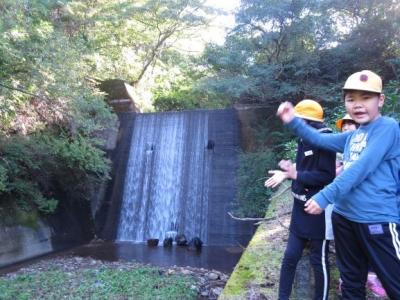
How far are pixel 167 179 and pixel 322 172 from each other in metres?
8.06

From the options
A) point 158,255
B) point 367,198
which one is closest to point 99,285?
point 158,255

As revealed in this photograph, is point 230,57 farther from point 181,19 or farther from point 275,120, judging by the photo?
point 181,19

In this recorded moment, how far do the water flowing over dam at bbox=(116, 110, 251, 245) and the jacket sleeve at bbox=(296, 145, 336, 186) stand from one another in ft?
22.0

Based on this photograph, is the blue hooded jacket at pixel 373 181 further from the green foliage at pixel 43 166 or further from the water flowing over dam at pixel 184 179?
the water flowing over dam at pixel 184 179

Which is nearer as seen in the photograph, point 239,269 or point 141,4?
point 239,269

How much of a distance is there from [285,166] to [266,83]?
278 inches

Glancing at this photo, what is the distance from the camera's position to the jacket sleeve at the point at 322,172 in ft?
7.75

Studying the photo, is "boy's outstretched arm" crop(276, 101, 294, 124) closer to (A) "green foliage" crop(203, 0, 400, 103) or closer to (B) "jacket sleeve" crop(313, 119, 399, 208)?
(B) "jacket sleeve" crop(313, 119, 399, 208)

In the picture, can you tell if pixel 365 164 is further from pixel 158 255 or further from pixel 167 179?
pixel 167 179

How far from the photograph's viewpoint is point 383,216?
1.73 metres

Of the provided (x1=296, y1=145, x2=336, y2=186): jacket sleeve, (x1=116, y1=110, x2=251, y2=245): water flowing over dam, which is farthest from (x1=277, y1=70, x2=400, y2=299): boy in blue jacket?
(x1=116, y1=110, x2=251, y2=245): water flowing over dam

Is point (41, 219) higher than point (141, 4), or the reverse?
point (141, 4)

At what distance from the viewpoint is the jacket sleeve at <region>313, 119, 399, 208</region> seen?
5.59ft

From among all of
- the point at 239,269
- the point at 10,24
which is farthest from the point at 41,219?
the point at 239,269
